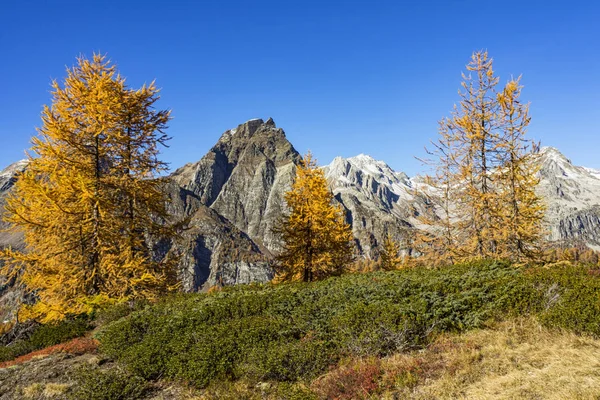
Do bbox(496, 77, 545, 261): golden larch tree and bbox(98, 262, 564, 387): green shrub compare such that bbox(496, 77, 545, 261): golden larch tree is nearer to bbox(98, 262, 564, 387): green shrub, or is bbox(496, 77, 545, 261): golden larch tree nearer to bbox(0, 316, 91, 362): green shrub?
bbox(98, 262, 564, 387): green shrub

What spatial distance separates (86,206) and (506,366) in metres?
15.9

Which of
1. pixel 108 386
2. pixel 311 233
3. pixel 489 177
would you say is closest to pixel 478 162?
pixel 489 177

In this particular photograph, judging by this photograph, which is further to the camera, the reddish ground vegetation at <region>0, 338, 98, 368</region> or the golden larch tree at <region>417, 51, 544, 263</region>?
the golden larch tree at <region>417, 51, 544, 263</region>

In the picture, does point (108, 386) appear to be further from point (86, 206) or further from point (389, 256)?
point (389, 256)

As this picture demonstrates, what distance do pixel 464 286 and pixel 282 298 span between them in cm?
537

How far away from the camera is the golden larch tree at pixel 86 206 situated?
14898 millimetres

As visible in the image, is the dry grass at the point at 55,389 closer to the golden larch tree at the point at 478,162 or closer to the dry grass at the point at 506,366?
the dry grass at the point at 506,366

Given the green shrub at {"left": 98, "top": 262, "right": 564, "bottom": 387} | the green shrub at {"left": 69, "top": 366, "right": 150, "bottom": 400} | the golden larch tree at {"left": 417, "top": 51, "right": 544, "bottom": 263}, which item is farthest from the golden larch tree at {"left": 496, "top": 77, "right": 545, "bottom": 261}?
the green shrub at {"left": 69, "top": 366, "right": 150, "bottom": 400}

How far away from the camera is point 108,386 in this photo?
22.2 ft

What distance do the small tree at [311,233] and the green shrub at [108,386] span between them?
56.8 ft

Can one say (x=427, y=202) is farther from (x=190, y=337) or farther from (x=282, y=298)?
(x=190, y=337)

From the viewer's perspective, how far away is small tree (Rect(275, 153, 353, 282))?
957 inches

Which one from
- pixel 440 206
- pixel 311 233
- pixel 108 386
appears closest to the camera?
pixel 108 386

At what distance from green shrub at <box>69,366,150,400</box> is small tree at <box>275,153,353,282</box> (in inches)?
682
